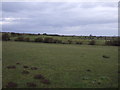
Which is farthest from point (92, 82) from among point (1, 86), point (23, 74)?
point (1, 86)

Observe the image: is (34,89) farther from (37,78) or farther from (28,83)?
(37,78)

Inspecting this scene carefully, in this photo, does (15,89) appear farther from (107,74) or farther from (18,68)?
(107,74)

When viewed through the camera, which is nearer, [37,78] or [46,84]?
[46,84]

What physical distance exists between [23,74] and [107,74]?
4997mm

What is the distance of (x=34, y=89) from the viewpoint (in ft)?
26.9

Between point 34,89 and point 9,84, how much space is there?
4.17 ft

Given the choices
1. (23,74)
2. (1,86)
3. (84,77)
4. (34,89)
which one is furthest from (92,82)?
(1,86)

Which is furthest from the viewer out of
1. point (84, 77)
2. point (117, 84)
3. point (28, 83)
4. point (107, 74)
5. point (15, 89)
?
point (107, 74)

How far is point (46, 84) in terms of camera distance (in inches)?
354

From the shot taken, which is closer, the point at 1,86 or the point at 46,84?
the point at 1,86

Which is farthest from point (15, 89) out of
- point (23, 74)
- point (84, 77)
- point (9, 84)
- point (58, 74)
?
point (84, 77)

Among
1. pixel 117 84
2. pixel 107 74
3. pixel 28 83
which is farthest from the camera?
pixel 107 74

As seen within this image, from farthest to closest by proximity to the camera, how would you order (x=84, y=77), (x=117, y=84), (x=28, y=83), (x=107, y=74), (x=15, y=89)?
(x=107, y=74)
(x=84, y=77)
(x=117, y=84)
(x=28, y=83)
(x=15, y=89)

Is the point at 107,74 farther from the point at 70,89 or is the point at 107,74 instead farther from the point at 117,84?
the point at 70,89
